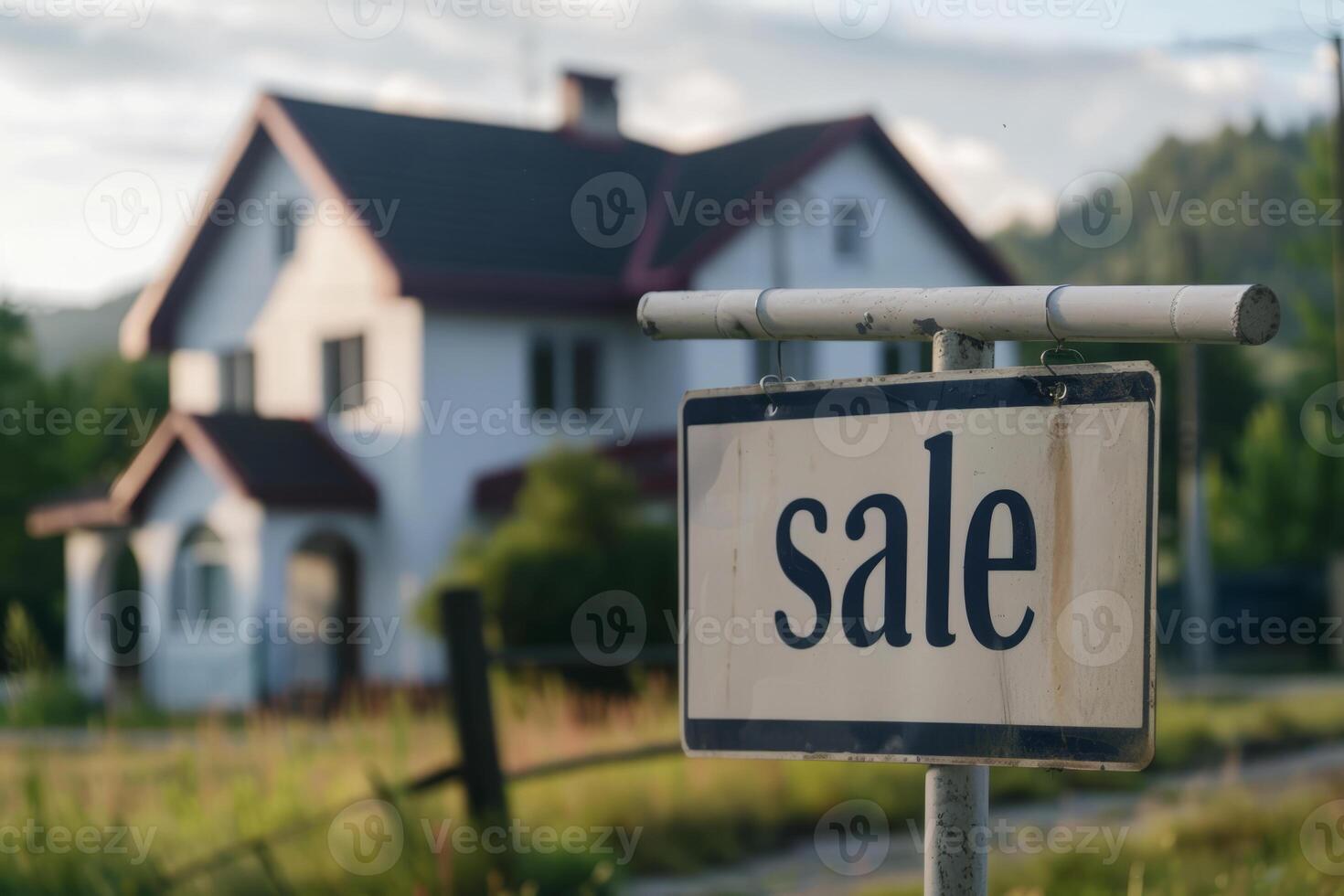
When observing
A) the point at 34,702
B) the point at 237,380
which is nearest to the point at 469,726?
the point at 34,702

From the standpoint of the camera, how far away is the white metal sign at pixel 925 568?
6.33 ft

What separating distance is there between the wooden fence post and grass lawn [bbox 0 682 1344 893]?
0.16 m

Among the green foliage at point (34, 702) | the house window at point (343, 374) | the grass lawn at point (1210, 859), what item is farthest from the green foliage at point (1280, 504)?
the green foliage at point (34, 702)

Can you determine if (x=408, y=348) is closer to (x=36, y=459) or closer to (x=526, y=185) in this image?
(x=526, y=185)

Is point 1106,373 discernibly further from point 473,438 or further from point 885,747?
point 473,438

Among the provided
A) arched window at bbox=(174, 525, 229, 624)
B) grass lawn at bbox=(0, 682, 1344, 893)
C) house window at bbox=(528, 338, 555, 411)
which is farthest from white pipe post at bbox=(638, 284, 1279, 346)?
arched window at bbox=(174, 525, 229, 624)

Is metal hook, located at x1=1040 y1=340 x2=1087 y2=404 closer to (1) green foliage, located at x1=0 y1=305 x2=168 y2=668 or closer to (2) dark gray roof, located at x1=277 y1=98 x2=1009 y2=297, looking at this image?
(2) dark gray roof, located at x1=277 y1=98 x2=1009 y2=297

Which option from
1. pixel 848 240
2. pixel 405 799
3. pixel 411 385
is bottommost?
pixel 405 799

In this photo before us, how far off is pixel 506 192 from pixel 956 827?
74.3 feet

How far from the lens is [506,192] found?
24156mm

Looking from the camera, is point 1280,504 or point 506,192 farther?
point 1280,504

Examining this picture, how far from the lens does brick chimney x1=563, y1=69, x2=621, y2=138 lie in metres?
26.1

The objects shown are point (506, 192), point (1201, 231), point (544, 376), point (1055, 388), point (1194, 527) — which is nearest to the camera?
point (1055, 388)

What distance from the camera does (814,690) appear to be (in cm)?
214
